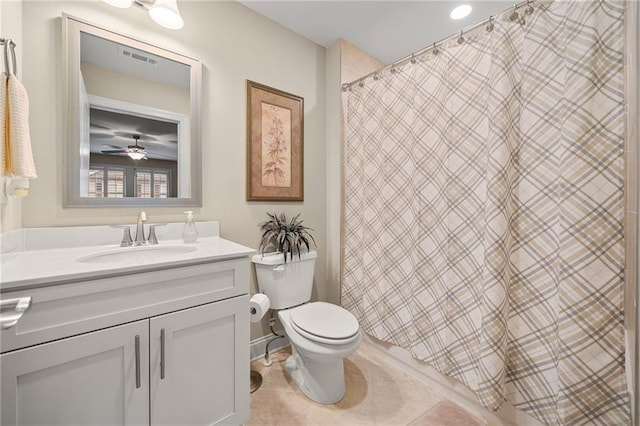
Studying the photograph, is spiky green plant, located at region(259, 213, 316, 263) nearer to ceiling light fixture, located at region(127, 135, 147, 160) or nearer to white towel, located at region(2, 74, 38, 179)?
ceiling light fixture, located at region(127, 135, 147, 160)

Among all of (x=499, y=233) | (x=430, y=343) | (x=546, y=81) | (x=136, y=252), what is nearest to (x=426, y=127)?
(x=546, y=81)

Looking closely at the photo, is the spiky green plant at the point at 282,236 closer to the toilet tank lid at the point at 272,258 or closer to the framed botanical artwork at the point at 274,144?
the toilet tank lid at the point at 272,258

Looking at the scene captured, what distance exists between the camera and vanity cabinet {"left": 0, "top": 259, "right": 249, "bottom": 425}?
0.73m

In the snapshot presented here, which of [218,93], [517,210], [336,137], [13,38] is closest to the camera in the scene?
[13,38]

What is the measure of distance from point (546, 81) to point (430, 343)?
1357 mm

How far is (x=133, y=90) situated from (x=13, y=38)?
40 cm

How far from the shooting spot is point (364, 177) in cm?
176

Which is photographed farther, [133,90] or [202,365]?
[133,90]

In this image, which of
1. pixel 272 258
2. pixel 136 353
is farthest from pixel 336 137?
pixel 136 353

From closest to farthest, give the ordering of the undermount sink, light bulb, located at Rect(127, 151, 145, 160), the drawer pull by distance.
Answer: the drawer pull
the undermount sink
light bulb, located at Rect(127, 151, 145, 160)

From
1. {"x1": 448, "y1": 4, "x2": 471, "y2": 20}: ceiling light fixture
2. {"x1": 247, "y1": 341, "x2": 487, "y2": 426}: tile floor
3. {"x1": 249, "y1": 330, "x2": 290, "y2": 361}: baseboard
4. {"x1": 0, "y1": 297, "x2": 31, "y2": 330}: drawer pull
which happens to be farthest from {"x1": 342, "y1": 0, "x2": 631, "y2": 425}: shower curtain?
{"x1": 0, "y1": 297, "x2": 31, "y2": 330}: drawer pull

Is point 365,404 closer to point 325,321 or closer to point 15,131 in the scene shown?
point 325,321

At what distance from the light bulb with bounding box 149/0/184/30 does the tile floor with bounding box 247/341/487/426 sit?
2.03 metres

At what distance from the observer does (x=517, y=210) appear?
110 centimetres
